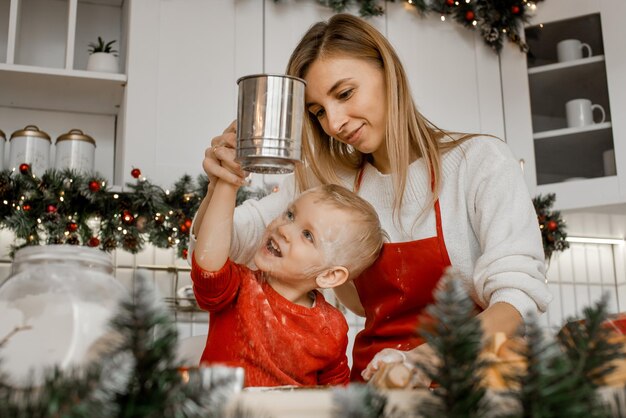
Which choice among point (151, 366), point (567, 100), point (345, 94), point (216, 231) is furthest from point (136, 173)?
point (151, 366)

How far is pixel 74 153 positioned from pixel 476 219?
1433mm

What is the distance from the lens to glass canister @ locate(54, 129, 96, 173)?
2.29 m

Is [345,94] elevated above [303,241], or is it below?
above

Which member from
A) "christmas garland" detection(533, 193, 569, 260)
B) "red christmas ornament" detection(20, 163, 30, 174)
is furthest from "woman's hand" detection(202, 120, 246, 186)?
"christmas garland" detection(533, 193, 569, 260)

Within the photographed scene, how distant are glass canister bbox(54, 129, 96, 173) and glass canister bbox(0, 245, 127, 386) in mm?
1802

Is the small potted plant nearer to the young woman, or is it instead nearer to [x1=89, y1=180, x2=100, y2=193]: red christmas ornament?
[x1=89, y1=180, x2=100, y2=193]: red christmas ornament

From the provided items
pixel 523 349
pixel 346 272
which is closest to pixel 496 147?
pixel 346 272

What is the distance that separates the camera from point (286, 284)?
3.81 feet

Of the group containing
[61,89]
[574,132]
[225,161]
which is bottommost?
[225,161]

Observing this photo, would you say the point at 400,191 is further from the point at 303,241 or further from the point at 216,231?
the point at 216,231

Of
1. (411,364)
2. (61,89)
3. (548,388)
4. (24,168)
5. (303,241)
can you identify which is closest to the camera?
(548,388)

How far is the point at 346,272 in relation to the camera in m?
1.20

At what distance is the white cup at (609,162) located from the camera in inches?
98.6

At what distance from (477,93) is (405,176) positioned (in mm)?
1516
